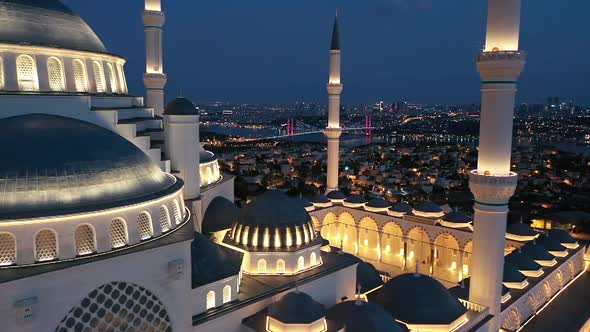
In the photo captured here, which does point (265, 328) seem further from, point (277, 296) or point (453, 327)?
point (453, 327)

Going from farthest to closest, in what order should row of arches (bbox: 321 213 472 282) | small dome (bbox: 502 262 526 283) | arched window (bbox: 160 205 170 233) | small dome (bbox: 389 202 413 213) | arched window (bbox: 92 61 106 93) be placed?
small dome (bbox: 389 202 413 213)
row of arches (bbox: 321 213 472 282)
small dome (bbox: 502 262 526 283)
arched window (bbox: 92 61 106 93)
arched window (bbox: 160 205 170 233)

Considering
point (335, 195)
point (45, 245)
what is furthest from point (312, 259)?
point (335, 195)

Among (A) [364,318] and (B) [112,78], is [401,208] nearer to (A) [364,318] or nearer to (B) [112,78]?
(A) [364,318]

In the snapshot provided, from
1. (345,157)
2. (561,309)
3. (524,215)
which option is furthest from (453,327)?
(345,157)

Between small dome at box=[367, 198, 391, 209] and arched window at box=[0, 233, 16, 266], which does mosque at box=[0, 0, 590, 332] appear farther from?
small dome at box=[367, 198, 391, 209]

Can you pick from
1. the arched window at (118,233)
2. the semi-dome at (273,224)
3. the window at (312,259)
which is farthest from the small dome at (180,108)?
the window at (312,259)

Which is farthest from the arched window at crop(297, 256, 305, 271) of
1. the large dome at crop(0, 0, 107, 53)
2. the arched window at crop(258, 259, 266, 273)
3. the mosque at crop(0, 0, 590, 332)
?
the large dome at crop(0, 0, 107, 53)
